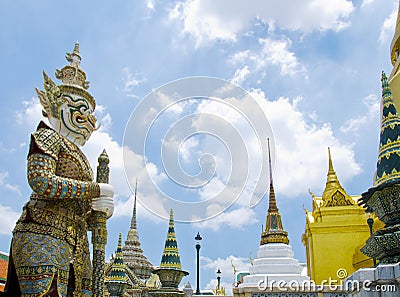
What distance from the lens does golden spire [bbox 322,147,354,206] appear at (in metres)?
19.5

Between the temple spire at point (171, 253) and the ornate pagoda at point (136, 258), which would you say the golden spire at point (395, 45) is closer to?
the temple spire at point (171, 253)

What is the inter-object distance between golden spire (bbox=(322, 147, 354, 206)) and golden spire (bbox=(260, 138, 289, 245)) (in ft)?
11.3

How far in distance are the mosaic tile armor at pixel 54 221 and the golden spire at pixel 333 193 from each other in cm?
1531

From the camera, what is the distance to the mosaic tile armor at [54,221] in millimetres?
5699

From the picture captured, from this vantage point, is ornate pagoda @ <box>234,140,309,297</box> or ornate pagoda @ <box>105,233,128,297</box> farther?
ornate pagoda @ <box>105,233,128,297</box>

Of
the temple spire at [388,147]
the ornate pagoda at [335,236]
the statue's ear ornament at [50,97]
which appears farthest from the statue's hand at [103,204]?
the ornate pagoda at [335,236]

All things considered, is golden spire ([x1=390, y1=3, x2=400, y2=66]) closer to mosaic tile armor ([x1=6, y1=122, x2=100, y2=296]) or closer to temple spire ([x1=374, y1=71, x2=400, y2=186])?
temple spire ([x1=374, y1=71, x2=400, y2=186])

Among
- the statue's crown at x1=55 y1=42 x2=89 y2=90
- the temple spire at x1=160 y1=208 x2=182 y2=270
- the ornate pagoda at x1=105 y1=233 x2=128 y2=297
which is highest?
the statue's crown at x1=55 y1=42 x2=89 y2=90

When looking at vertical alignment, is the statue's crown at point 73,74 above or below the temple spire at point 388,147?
above

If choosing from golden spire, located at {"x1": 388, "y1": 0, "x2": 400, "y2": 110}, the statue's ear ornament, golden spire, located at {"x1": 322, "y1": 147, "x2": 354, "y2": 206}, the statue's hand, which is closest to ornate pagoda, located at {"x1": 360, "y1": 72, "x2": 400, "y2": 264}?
the statue's hand

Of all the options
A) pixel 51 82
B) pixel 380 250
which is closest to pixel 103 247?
pixel 51 82

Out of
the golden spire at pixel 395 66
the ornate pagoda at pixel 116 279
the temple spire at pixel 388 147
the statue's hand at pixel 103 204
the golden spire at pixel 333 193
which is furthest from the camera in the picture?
the golden spire at pixel 333 193

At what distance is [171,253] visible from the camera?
46.1 ft

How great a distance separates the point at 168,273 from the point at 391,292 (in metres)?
10.5
